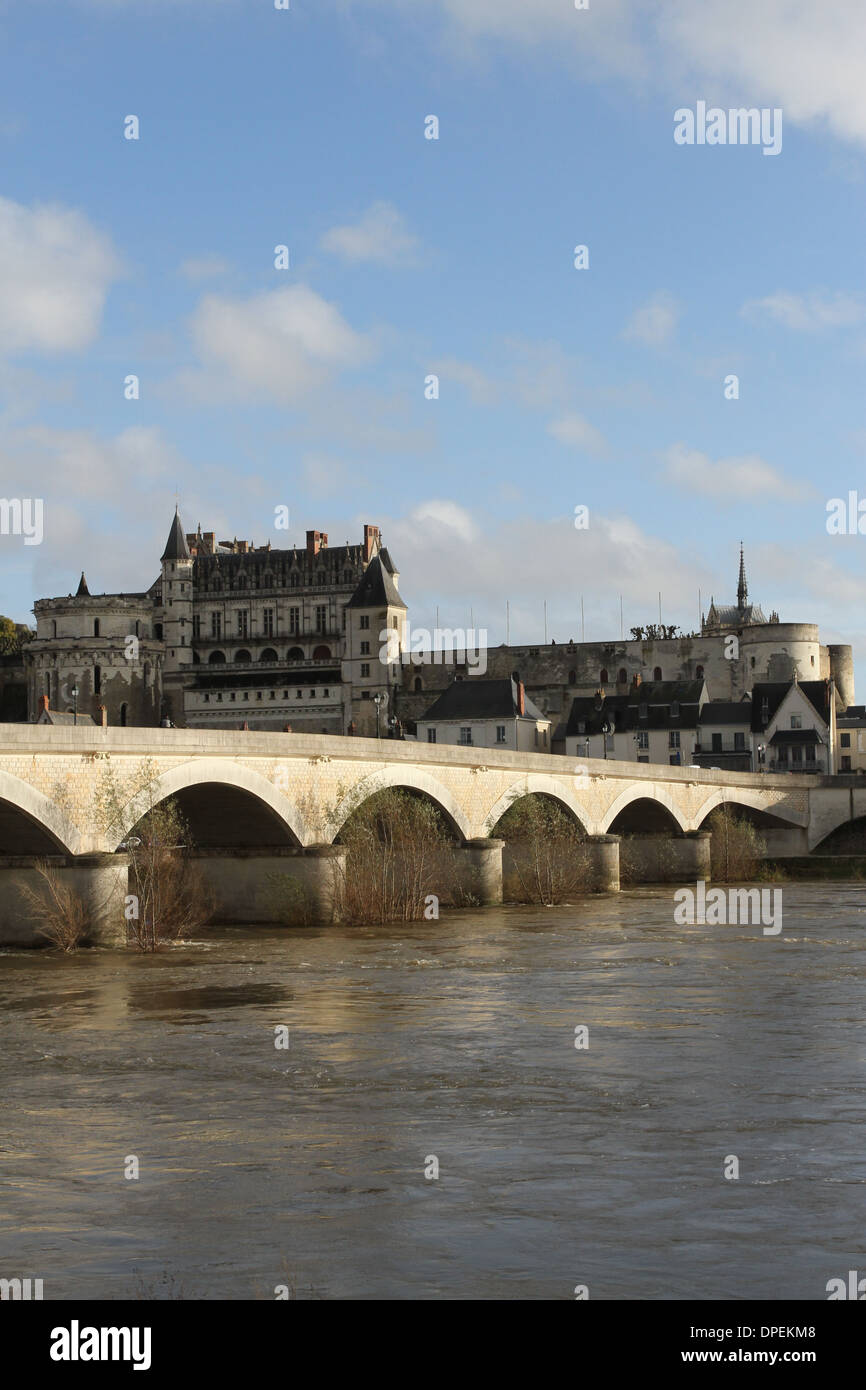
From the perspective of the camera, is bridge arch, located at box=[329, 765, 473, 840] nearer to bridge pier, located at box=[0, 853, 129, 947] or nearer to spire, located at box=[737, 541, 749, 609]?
bridge pier, located at box=[0, 853, 129, 947]

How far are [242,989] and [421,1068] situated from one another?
24.3 ft

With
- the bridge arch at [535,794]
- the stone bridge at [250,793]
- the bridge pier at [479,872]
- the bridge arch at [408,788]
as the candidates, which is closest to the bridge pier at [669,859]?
the stone bridge at [250,793]

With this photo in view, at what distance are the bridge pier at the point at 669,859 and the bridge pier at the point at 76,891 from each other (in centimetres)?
3148

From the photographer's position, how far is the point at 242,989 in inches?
1003

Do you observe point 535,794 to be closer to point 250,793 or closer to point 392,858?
point 392,858

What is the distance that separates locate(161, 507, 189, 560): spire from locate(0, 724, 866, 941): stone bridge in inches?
3164

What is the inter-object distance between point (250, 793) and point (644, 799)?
25339 mm

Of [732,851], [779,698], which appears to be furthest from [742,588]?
[732,851]

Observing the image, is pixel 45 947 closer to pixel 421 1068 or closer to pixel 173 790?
pixel 173 790

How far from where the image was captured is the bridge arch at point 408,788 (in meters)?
38.8

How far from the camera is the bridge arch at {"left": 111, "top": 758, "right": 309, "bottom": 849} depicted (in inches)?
1264

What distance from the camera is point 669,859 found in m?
59.4

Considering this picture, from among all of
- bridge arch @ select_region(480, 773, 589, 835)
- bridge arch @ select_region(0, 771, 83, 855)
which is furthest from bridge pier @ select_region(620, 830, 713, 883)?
bridge arch @ select_region(0, 771, 83, 855)
